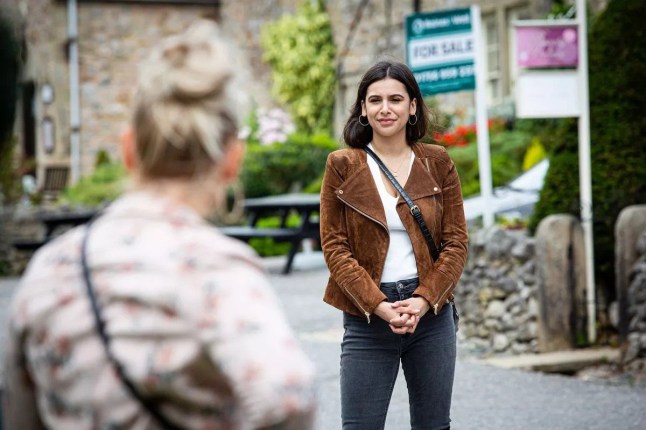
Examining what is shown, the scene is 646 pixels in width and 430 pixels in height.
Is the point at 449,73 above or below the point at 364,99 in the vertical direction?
above

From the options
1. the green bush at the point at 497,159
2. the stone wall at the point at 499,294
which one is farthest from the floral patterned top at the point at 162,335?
the green bush at the point at 497,159

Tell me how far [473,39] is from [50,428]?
7.17m

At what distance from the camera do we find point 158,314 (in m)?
1.65

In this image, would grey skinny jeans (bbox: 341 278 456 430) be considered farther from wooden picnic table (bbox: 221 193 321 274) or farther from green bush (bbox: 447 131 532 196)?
wooden picnic table (bbox: 221 193 321 274)

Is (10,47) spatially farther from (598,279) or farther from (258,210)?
(258,210)

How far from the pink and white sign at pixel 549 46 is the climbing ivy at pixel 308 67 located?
42.8 feet

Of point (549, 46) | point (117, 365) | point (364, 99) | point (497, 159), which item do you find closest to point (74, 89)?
point (497, 159)

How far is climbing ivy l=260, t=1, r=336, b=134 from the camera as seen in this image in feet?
68.4

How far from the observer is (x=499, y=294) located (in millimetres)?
7695

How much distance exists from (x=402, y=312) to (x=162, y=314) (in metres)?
1.84

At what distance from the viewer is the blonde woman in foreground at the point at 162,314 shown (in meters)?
1.65

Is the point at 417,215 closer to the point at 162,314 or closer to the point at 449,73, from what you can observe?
the point at 162,314

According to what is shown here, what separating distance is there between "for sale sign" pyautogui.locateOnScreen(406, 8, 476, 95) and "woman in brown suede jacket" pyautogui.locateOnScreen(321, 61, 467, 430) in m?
4.98

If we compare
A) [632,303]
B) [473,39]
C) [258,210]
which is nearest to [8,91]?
[632,303]
